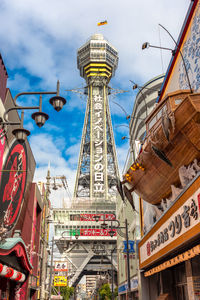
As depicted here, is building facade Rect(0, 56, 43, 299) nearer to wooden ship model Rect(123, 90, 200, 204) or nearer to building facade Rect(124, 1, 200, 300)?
wooden ship model Rect(123, 90, 200, 204)

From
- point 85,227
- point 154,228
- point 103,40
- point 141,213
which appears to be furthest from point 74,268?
point 103,40

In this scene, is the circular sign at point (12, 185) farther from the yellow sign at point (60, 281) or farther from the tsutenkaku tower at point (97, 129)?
the tsutenkaku tower at point (97, 129)

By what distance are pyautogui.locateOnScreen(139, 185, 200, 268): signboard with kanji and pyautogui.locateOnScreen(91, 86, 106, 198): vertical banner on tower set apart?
10448 cm

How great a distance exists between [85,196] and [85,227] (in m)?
22.6

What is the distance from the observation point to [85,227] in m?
102

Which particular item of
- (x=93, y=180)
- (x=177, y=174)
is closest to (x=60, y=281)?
(x=177, y=174)

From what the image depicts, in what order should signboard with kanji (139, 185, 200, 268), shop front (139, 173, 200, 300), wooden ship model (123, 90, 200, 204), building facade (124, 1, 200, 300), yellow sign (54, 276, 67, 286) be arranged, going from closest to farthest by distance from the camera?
signboard with kanji (139, 185, 200, 268), shop front (139, 173, 200, 300), building facade (124, 1, 200, 300), wooden ship model (123, 90, 200, 204), yellow sign (54, 276, 67, 286)

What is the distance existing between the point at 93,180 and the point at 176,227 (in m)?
111

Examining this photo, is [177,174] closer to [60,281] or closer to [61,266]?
[61,266]

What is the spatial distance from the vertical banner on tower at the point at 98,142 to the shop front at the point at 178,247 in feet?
329

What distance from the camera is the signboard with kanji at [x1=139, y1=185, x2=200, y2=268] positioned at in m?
9.97

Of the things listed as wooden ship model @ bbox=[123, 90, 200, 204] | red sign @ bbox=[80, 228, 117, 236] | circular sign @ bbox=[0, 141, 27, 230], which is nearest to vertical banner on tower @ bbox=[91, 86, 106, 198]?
red sign @ bbox=[80, 228, 117, 236]

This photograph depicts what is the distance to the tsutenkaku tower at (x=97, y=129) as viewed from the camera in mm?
122938

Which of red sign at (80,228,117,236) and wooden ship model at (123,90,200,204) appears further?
red sign at (80,228,117,236)
